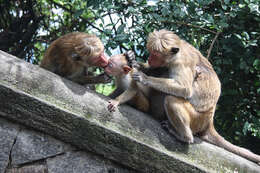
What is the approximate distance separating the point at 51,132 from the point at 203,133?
7.37 ft

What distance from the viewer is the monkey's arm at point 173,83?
13.3ft

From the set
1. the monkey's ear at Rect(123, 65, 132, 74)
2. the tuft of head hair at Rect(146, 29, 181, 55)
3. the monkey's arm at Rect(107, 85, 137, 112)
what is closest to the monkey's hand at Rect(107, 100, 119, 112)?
the monkey's arm at Rect(107, 85, 137, 112)

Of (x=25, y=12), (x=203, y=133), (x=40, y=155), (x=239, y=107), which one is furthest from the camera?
(x=25, y=12)

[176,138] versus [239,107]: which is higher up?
[176,138]

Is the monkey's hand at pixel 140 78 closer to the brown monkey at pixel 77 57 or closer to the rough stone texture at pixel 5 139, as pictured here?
the brown monkey at pixel 77 57

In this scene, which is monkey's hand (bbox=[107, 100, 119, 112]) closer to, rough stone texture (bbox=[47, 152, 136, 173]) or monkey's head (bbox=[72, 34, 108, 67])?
rough stone texture (bbox=[47, 152, 136, 173])

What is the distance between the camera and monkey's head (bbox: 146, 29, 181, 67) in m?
4.24

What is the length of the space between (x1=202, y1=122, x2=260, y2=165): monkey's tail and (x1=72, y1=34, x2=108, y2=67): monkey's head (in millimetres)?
1764

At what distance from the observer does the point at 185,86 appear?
408 centimetres

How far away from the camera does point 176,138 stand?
385 cm

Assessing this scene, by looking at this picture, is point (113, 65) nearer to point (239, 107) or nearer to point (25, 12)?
point (239, 107)

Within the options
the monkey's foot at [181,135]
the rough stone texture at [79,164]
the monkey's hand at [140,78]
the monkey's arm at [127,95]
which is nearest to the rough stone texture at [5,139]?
the rough stone texture at [79,164]

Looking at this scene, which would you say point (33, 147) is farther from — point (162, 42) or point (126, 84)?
point (162, 42)

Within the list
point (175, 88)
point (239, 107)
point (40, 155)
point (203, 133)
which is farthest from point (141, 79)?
point (239, 107)
